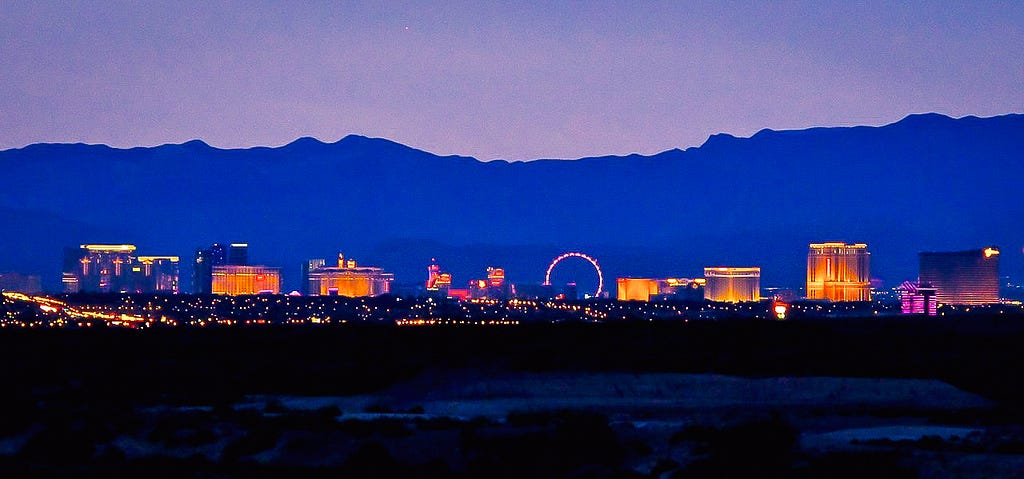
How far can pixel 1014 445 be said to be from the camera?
42594 millimetres

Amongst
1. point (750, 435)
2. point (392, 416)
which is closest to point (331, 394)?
point (392, 416)

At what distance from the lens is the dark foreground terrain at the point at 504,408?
4150cm

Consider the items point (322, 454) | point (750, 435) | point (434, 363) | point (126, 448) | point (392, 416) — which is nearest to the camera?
point (750, 435)

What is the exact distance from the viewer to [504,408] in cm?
6341

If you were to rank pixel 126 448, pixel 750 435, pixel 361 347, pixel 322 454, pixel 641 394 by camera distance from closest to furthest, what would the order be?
pixel 750 435
pixel 322 454
pixel 126 448
pixel 641 394
pixel 361 347

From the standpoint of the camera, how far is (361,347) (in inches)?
4636

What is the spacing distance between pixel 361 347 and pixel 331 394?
44.3m

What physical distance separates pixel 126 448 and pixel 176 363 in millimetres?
49473

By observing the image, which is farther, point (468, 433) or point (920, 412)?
point (920, 412)

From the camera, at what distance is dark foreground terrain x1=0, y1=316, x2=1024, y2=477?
41500mm

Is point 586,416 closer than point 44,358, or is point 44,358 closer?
A: point 586,416

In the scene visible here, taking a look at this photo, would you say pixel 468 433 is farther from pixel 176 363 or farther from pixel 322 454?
pixel 176 363

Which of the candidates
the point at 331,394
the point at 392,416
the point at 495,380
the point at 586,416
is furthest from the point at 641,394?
the point at 586,416

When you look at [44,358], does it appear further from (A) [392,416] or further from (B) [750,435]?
(B) [750,435]
